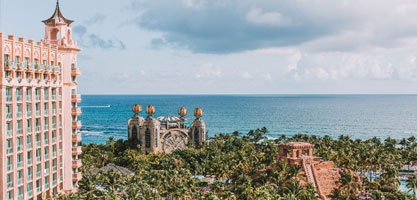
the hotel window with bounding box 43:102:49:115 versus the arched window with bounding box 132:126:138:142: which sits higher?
the hotel window with bounding box 43:102:49:115

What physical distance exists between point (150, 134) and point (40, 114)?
46264mm

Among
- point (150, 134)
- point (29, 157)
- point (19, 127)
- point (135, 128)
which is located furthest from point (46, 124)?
point (135, 128)

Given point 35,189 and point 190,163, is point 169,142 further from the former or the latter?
point 35,189

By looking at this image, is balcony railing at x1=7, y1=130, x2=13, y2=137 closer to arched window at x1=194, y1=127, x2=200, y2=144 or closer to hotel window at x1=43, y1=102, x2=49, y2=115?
hotel window at x1=43, y1=102, x2=49, y2=115

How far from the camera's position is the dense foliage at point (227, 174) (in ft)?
155

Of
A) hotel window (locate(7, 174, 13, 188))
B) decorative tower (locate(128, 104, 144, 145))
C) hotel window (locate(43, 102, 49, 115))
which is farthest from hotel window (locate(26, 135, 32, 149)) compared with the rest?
decorative tower (locate(128, 104, 144, 145))

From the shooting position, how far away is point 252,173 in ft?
209

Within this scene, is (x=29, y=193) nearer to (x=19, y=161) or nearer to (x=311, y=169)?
(x=19, y=161)

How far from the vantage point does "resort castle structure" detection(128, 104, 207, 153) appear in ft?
314

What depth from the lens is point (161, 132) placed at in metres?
97.9

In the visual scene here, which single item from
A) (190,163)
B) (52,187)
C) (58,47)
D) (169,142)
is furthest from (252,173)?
(169,142)

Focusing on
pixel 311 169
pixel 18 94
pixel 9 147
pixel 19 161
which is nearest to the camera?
pixel 9 147

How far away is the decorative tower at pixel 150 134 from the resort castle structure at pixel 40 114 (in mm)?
36364

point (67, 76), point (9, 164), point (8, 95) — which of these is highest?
point (67, 76)
